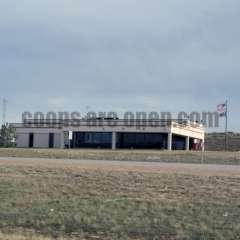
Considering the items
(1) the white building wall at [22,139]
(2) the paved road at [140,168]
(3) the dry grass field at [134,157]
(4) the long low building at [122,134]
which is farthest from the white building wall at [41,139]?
(2) the paved road at [140,168]

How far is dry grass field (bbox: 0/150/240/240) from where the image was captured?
625 inches

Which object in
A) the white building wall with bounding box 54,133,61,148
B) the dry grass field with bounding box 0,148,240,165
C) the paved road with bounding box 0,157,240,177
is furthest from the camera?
the white building wall with bounding box 54,133,61,148

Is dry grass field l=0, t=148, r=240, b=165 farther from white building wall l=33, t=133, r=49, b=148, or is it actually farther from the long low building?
white building wall l=33, t=133, r=49, b=148

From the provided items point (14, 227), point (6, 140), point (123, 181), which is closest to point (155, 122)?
point (6, 140)

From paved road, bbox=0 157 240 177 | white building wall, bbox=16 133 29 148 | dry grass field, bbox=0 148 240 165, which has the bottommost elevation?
paved road, bbox=0 157 240 177

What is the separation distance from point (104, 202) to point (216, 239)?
15.9 feet

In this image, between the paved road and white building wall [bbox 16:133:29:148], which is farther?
white building wall [bbox 16:133:29:148]

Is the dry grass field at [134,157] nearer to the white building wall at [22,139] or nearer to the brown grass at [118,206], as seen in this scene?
the brown grass at [118,206]

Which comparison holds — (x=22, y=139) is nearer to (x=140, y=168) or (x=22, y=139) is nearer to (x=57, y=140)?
(x=57, y=140)

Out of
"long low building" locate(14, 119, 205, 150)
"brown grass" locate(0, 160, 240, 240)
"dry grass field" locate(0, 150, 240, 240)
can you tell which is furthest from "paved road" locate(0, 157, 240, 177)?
"long low building" locate(14, 119, 205, 150)

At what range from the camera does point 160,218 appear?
56.0 ft

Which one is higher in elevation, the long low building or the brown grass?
the long low building

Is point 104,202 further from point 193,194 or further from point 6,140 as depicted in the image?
point 6,140

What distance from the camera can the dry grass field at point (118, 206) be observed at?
1588cm
